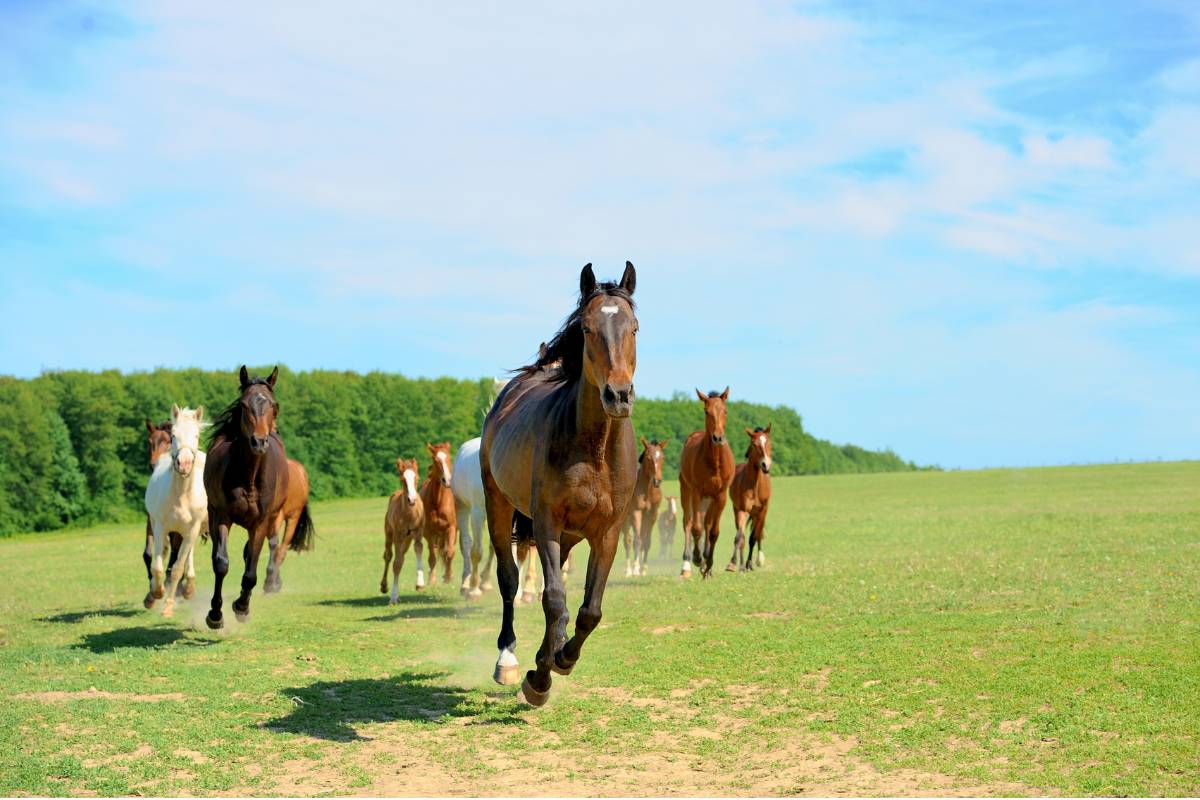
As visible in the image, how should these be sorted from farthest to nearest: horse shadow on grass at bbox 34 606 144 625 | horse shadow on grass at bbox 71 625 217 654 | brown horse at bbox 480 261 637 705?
horse shadow on grass at bbox 34 606 144 625, horse shadow on grass at bbox 71 625 217 654, brown horse at bbox 480 261 637 705

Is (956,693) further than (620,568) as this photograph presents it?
No

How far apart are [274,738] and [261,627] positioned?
597 cm

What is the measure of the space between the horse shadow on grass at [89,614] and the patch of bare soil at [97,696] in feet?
19.2

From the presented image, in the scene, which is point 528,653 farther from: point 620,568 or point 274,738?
point 620,568

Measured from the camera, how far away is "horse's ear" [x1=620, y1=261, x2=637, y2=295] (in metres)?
7.75

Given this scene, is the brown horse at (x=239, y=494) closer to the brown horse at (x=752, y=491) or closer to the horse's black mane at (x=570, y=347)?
the horse's black mane at (x=570, y=347)

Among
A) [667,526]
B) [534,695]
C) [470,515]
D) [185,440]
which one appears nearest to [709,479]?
[470,515]

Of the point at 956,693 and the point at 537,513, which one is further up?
the point at 537,513

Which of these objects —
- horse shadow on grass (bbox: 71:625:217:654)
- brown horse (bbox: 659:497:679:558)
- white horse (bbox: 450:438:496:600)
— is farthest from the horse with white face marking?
brown horse (bbox: 659:497:679:558)

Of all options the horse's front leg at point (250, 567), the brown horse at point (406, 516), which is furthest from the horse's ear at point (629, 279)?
the brown horse at point (406, 516)

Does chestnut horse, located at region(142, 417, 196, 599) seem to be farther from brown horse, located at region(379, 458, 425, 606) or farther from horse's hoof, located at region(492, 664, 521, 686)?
horse's hoof, located at region(492, 664, 521, 686)

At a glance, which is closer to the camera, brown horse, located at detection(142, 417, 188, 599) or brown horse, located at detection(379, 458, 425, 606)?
brown horse, located at detection(142, 417, 188, 599)

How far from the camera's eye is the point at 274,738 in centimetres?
834

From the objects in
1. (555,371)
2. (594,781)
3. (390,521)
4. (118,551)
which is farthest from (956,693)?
(118,551)
